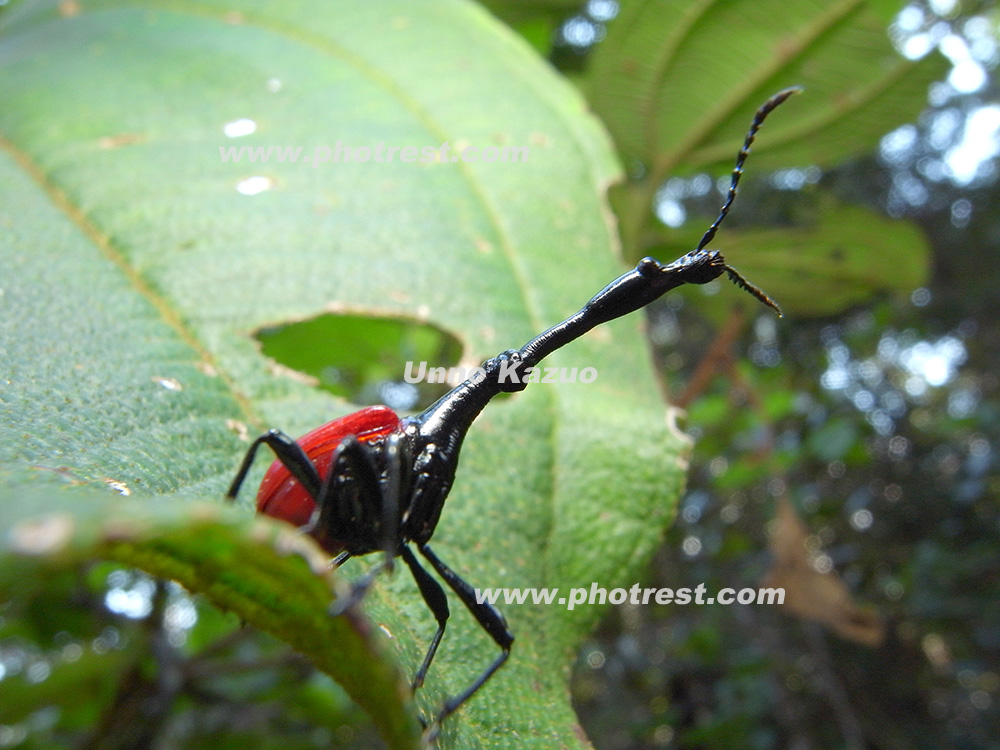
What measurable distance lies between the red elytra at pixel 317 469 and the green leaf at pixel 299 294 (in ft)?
0.33

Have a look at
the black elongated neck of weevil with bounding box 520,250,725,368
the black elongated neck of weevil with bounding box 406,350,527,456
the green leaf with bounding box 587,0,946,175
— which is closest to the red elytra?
the black elongated neck of weevil with bounding box 406,350,527,456

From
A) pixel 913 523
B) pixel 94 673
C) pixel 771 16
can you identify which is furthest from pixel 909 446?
pixel 94 673

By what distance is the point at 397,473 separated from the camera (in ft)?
4.95

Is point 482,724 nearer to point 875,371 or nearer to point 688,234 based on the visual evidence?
point 688,234

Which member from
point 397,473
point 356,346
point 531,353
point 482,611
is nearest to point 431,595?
point 482,611

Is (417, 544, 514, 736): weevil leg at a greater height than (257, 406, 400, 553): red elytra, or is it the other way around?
(257, 406, 400, 553): red elytra

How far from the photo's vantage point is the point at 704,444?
7.22 metres

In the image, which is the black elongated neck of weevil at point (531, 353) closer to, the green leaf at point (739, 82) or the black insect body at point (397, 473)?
the black insect body at point (397, 473)

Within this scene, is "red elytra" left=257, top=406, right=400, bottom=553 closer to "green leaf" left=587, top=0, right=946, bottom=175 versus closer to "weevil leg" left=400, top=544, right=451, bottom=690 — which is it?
"weevil leg" left=400, top=544, right=451, bottom=690

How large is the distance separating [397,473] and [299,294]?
53 cm

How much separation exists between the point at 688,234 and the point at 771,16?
1.09m

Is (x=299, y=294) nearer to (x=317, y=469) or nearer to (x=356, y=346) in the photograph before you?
(x=317, y=469)

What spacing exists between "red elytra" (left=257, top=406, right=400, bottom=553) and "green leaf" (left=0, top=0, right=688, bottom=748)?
10 cm

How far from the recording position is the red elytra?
146 cm
